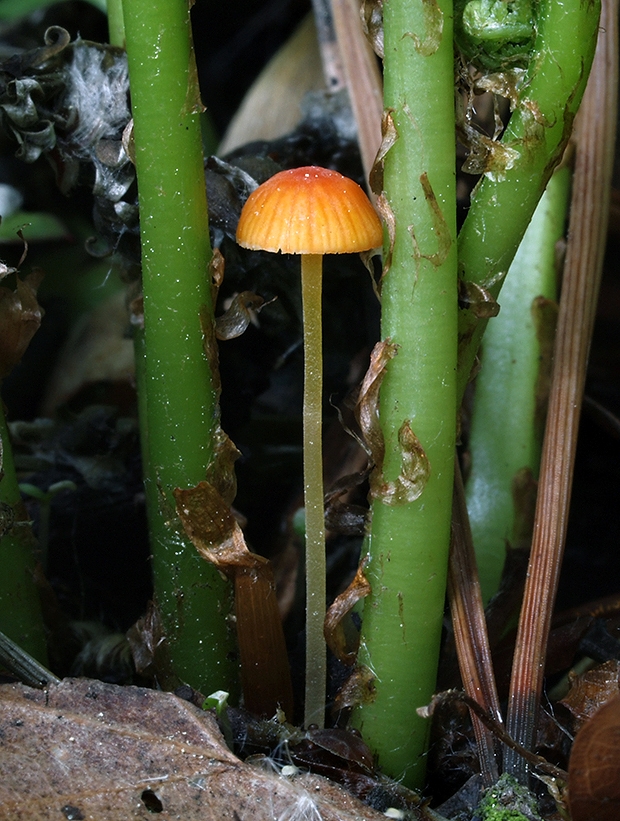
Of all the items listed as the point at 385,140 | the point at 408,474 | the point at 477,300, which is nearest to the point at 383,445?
the point at 408,474

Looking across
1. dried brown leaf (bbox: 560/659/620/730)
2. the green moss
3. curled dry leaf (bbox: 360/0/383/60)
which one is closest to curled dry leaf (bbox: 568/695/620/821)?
the green moss

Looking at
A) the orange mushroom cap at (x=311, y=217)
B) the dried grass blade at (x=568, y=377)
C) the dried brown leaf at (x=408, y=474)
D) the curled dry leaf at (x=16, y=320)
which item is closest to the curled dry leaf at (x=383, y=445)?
the dried brown leaf at (x=408, y=474)

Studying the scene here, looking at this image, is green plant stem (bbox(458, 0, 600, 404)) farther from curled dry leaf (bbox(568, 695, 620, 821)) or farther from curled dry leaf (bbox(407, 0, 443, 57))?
curled dry leaf (bbox(568, 695, 620, 821))

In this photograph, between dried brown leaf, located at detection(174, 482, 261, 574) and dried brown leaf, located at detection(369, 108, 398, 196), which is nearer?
dried brown leaf, located at detection(369, 108, 398, 196)

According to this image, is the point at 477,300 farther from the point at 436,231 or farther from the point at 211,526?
the point at 211,526

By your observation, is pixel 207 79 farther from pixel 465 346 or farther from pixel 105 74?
pixel 465 346

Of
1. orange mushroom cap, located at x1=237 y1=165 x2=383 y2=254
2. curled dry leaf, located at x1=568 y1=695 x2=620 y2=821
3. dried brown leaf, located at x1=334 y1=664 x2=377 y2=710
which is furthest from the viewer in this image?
dried brown leaf, located at x1=334 y1=664 x2=377 y2=710
